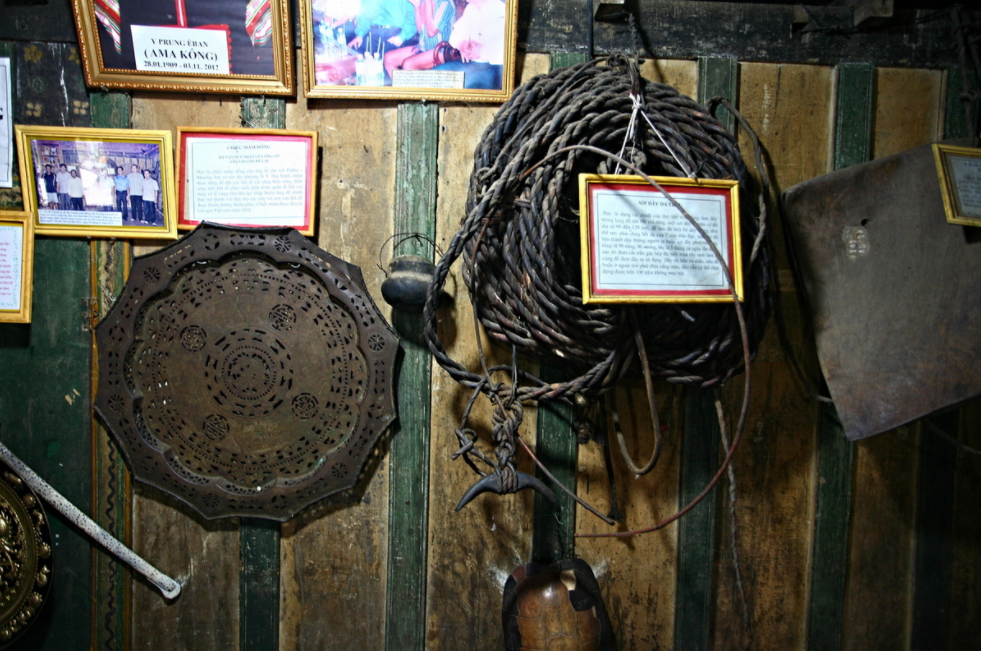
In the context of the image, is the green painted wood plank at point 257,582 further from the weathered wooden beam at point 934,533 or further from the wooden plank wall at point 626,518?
the weathered wooden beam at point 934,533

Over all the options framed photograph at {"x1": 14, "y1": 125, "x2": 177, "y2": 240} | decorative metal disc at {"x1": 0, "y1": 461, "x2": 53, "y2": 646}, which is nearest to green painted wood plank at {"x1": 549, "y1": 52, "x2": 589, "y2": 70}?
framed photograph at {"x1": 14, "y1": 125, "x2": 177, "y2": 240}

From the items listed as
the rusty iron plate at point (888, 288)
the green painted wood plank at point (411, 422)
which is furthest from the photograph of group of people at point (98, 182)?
the rusty iron plate at point (888, 288)

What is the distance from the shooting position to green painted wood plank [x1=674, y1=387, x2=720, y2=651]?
3.88 feet

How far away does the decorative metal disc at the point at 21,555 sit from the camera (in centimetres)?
117

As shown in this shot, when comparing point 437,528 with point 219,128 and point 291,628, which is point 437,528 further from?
point 219,128

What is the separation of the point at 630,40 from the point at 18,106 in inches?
56.7

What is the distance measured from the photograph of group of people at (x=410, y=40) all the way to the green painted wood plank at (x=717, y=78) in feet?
1.55

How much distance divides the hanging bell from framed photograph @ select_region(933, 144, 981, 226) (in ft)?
3.64

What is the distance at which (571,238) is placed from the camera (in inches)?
39.8

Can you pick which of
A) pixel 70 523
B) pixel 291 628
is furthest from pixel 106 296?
pixel 291 628

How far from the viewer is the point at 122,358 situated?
44.6 inches

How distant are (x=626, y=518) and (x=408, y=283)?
762mm

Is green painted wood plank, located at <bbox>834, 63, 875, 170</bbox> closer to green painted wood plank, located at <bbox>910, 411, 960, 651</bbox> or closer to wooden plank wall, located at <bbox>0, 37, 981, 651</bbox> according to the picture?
wooden plank wall, located at <bbox>0, 37, 981, 651</bbox>

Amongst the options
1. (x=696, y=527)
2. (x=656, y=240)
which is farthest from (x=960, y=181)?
(x=696, y=527)
